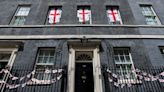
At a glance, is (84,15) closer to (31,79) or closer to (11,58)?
(11,58)

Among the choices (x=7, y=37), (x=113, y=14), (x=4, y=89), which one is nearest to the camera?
(x=4, y=89)

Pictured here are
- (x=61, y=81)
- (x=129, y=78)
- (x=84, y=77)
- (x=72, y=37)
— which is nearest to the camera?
(x=61, y=81)

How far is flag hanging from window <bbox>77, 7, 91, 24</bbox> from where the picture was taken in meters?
12.0

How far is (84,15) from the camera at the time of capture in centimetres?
1234

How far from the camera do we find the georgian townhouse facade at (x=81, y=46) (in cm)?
844

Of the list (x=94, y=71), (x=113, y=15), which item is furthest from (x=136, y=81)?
(x=113, y=15)

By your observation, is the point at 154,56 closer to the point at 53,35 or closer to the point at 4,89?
the point at 53,35

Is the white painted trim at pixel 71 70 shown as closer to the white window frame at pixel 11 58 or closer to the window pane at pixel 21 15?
the white window frame at pixel 11 58

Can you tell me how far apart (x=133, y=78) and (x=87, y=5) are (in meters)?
7.22

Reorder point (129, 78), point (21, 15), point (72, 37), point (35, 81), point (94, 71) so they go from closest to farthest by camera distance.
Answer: point (35, 81)
point (129, 78)
point (94, 71)
point (72, 37)
point (21, 15)

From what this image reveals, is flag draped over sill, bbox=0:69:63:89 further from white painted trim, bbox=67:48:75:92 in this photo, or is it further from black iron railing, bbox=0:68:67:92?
white painted trim, bbox=67:48:75:92

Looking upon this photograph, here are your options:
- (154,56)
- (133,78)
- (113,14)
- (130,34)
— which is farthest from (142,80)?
(113,14)

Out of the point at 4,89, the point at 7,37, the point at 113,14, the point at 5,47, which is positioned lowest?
the point at 4,89

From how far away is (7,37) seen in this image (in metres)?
10.4
